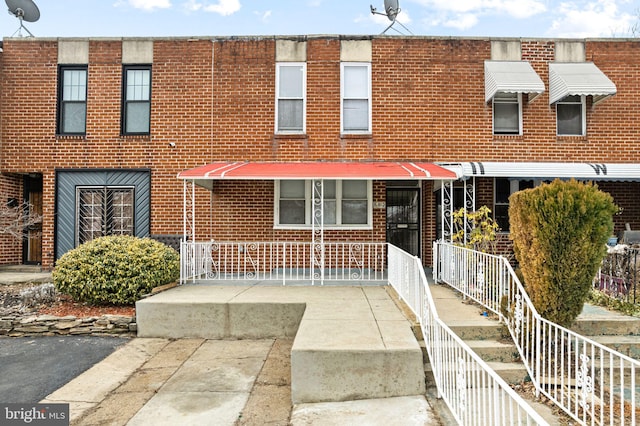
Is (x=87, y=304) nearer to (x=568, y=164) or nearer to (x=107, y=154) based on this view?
(x=107, y=154)

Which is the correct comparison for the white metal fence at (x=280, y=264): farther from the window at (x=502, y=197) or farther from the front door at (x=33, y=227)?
the front door at (x=33, y=227)

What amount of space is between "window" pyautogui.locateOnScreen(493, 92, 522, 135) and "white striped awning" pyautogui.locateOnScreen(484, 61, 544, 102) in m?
0.38

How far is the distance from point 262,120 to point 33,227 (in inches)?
280

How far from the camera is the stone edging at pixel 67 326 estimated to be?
6566 millimetres

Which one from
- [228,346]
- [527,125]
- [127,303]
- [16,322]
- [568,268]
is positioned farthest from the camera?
[527,125]

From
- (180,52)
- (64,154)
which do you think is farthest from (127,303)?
(180,52)

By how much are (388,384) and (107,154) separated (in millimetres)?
9424

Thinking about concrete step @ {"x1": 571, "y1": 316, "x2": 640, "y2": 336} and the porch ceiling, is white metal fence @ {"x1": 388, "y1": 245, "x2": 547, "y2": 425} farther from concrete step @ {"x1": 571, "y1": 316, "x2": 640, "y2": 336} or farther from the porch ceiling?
the porch ceiling

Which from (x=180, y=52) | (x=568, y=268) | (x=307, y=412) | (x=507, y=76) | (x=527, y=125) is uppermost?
(x=180, y=52)

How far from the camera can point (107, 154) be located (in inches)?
415

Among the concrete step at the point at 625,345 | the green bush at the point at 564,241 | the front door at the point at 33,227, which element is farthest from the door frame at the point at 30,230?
the concrete step at the point at 625,345

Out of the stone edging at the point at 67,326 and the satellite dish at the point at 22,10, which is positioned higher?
the satellite dish at the point at 22,10

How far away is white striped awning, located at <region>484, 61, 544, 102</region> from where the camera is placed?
9531mm

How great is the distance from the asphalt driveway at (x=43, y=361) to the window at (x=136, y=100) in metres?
5.97
